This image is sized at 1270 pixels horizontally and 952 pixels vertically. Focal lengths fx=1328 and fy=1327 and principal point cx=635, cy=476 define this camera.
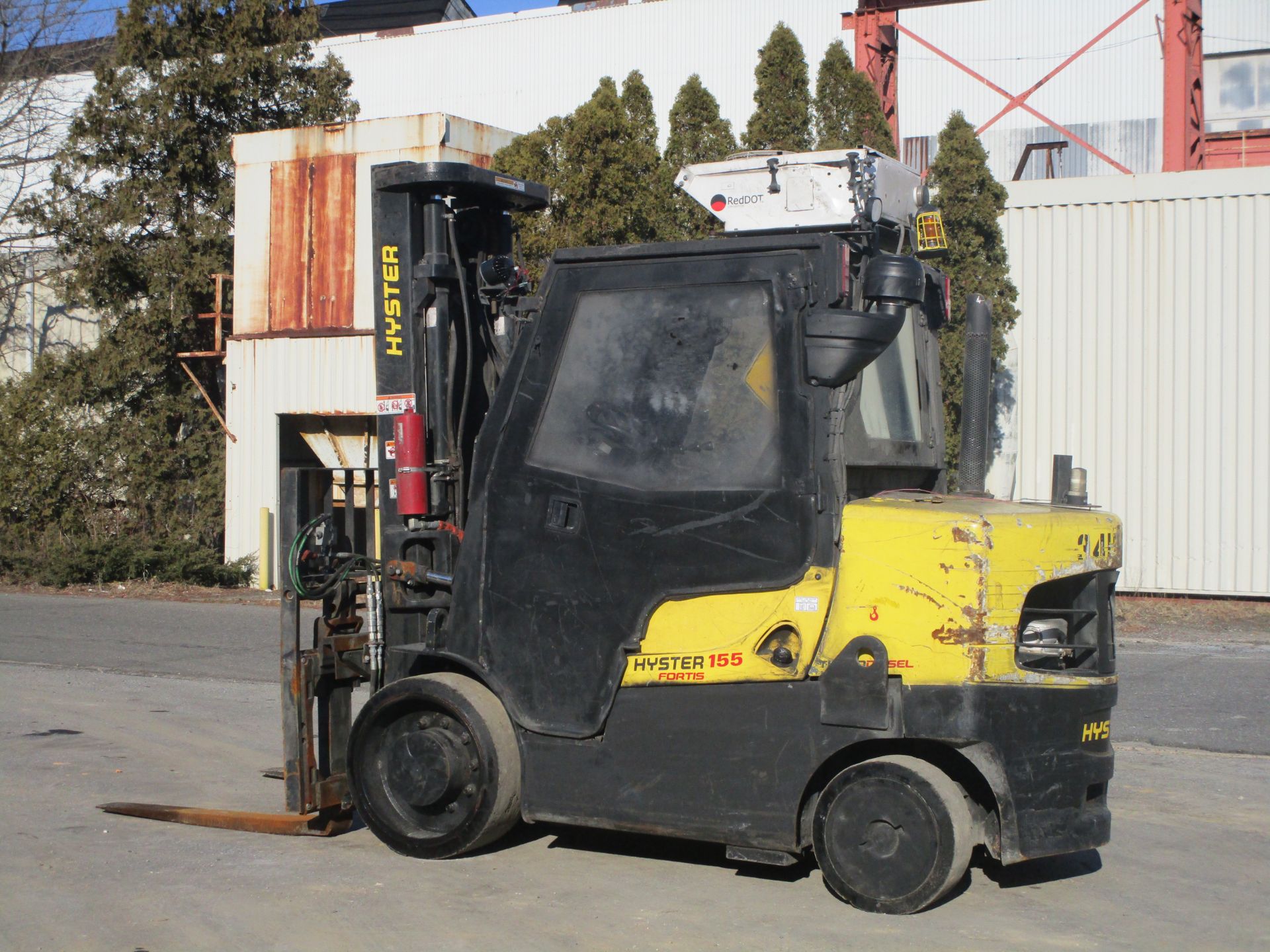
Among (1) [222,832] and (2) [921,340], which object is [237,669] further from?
(2) [921,340]

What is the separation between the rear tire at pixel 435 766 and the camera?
17.7 feet

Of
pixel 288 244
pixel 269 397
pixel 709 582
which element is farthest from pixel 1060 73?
pixel 709 582

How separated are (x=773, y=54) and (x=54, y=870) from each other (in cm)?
1343

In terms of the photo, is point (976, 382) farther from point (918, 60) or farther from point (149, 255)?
point (918, 60)

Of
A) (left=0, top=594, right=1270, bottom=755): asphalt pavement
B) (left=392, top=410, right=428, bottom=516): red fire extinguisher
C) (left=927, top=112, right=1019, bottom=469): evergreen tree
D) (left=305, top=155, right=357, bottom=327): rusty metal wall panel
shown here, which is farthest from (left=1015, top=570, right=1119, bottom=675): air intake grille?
(left=305, top=155, right=357, bottom=327): rusty metal wall panel

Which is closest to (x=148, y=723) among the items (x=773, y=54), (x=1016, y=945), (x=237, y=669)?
(x=237, y=669)

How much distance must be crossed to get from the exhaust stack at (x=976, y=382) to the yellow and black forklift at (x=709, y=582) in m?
0.02

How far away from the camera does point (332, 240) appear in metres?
19.8

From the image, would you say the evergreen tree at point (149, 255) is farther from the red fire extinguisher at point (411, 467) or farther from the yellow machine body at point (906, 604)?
the yellow machine body at point (906, 604)

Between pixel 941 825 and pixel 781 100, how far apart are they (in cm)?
1296

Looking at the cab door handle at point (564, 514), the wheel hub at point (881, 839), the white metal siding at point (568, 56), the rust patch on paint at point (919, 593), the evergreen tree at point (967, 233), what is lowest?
the wheel hub at point (881, 839)

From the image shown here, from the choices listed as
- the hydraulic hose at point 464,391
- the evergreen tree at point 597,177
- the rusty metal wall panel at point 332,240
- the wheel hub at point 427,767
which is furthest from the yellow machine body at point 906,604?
the rusty metal wall panel at point 332,240

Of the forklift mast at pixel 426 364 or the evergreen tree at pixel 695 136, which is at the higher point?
the evergreen tree at pixel 695 136

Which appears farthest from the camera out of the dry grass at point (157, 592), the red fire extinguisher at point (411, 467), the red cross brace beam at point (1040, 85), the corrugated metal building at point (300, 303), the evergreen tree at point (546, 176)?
the red cross brace beam at point (1040, 85)
